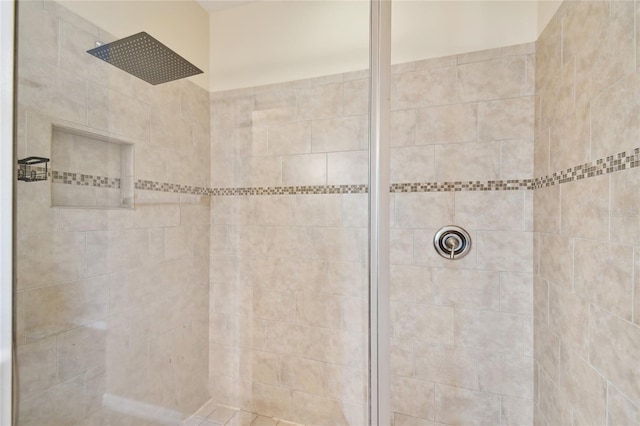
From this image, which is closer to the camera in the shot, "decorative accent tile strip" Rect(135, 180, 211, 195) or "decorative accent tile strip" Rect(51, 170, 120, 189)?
"decorative accent tile strip" Rect(51, 170, 120, 189)

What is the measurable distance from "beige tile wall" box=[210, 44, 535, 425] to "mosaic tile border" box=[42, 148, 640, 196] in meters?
0.03

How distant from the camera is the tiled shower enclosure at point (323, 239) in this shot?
740mm

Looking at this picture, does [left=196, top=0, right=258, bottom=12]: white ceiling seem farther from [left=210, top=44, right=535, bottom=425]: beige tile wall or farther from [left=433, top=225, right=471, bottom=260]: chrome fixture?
[left=433, top=225, right=471, bottom=260]: chrome fixture

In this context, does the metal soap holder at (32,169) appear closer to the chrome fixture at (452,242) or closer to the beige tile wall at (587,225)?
the chrome fixture at (452,242)

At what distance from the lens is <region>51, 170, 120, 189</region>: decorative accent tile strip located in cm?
77

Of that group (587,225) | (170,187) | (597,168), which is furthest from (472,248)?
(170,187)

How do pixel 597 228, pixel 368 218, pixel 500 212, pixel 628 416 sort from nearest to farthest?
pixel 628 416, pixel 597 228, pixel 368 218, pixel 500 212

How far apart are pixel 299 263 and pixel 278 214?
241 millimetres

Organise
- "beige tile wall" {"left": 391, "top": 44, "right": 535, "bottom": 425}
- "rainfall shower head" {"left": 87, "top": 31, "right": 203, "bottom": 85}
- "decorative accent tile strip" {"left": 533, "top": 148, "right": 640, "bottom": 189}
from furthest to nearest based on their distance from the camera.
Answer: "beige tile wall" {"left": 391, "top": 44, "right": 535, "bottom": 425}
"rainfall shower head" {"left": 87, "top": 31, "right": 203, "bottom": 85}
"decorative accent tile strip" {"left": 533, "top": 148, "right": 640, "bottom": 189}

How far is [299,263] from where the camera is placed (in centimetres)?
119

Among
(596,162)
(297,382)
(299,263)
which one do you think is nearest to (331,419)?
(297,382)

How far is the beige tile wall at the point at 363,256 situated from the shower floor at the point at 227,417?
4cm

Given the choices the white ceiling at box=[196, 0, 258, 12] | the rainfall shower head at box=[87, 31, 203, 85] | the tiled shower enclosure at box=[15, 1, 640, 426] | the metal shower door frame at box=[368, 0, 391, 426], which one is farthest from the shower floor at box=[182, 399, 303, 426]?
the white ceiling at box=[196, 0, 258, 12]

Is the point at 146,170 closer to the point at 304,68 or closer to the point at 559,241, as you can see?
the point at 304,68
